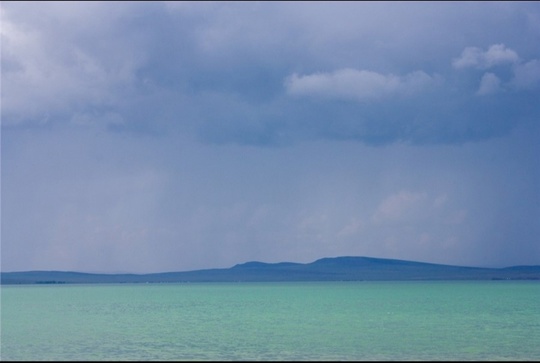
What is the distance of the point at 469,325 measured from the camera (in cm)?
3647

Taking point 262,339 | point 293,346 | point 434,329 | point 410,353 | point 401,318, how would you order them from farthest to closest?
point 401,318 → point 434,329 → point 262,339 → point 293,346 → point 410,353

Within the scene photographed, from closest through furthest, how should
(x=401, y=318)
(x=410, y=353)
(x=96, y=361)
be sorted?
(x=96, y=361) → (x=410, y=353) → (x=401, y=318)

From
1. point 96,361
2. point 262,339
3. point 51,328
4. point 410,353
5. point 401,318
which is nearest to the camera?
point 96,361

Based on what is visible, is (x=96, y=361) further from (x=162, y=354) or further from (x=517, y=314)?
(x=517, y=314)

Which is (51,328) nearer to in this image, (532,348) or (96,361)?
(96,361)

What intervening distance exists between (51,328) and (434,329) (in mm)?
19051

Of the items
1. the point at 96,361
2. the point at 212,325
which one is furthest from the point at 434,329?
the point at 96,361

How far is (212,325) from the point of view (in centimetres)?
3812

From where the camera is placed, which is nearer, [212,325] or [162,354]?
[162,354]

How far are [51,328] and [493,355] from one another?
2234 cm

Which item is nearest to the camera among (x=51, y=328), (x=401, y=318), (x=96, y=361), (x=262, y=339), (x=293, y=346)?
(x=96, y=361)

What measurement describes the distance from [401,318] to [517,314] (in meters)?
7.77

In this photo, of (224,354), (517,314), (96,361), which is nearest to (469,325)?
(517,314)

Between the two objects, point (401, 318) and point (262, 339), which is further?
point (401, 318)
